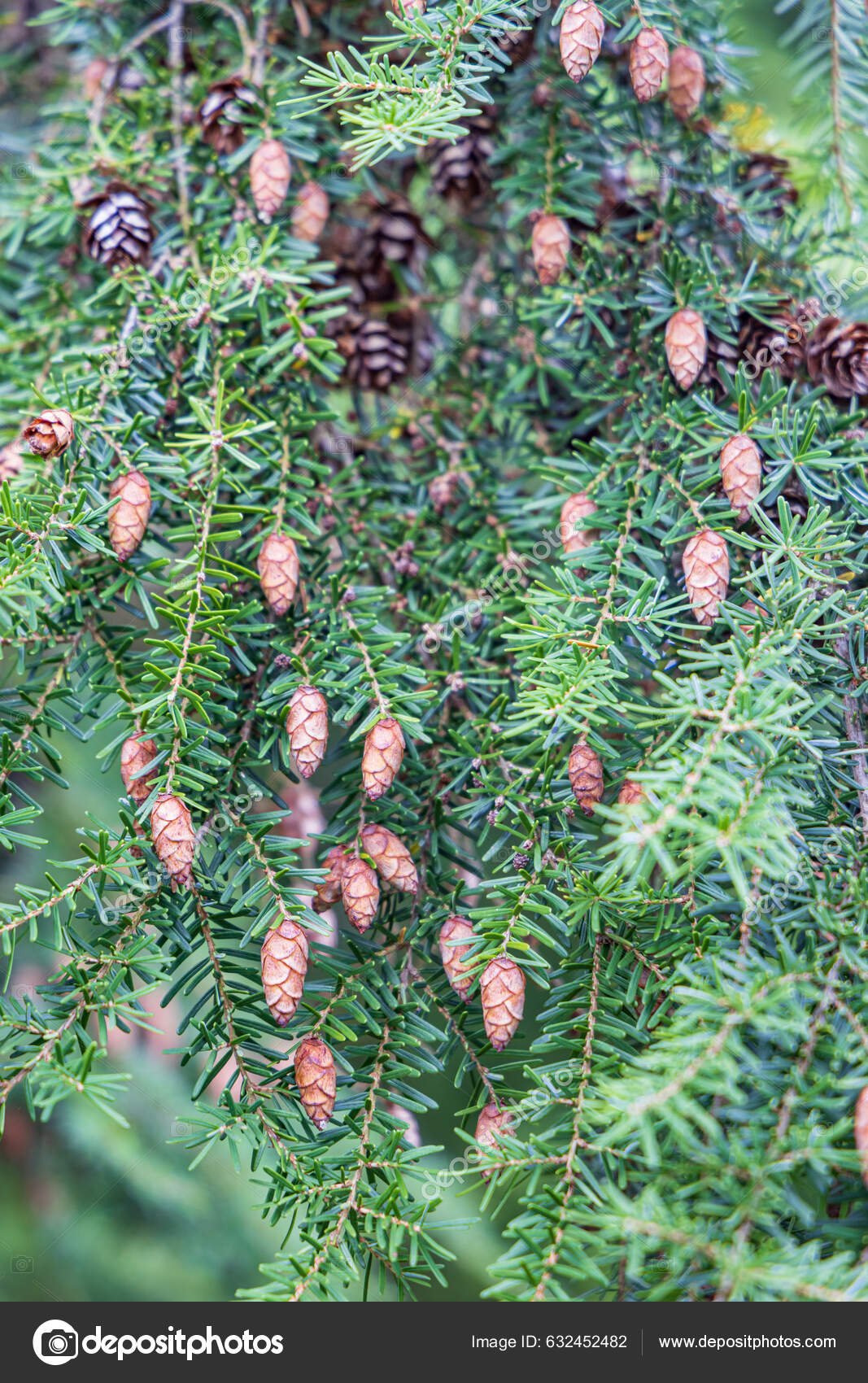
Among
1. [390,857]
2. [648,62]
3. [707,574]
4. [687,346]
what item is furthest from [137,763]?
[648,62]

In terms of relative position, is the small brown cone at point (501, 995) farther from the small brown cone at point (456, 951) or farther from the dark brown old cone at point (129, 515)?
the dark brown old cone at point (129, 515)

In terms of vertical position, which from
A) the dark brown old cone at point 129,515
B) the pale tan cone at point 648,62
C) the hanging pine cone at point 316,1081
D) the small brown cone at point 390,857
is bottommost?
the hanging pine cone at point 316,1081

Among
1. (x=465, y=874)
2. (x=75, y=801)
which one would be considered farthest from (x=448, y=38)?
(x=75, y=801)

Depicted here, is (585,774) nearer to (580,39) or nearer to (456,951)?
(456,951)

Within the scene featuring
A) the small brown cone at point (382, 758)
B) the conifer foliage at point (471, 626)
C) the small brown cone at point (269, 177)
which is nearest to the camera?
the conifer foliage at point (471, 626)
